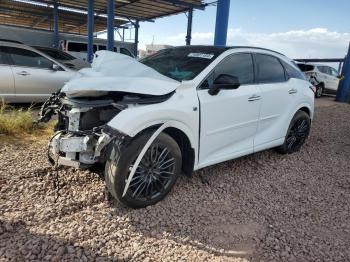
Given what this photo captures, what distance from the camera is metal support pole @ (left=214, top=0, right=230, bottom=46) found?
780cm

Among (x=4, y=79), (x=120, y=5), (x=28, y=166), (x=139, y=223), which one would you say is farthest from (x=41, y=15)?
(x=139, y=223)

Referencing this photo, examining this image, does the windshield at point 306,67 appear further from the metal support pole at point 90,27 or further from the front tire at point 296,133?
the front tire at point 296,133

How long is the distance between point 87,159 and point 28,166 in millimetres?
1404

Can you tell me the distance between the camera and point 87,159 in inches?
129

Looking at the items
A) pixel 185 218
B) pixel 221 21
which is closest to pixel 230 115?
pixel 185 218

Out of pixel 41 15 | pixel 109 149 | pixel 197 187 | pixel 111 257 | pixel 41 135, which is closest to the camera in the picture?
pixel 111 257

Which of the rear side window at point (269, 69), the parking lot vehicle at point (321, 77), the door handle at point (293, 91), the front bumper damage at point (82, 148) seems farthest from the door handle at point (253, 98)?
the parking lot vehicle at point (321, 77)

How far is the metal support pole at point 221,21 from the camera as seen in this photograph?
Result: 7797 mm

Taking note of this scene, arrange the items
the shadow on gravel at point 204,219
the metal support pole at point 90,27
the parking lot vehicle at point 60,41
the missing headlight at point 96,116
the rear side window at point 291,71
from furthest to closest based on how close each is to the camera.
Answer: the parking lot vehicle at point 60,41 → the metal support pole at point 90,27 → the rear side window at point 291,71 → the missing headlight at point 96,116 → the shadow on gravel at point 204,219

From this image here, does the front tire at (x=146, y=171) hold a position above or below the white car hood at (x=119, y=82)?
below

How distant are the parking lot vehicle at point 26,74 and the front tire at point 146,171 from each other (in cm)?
492

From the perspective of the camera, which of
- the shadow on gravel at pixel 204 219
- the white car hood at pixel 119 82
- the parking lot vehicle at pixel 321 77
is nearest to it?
the shadow on gravel at pixel 204 219

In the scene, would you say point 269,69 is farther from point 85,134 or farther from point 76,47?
point 76,47

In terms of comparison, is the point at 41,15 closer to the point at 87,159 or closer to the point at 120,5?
the point at 120,5
